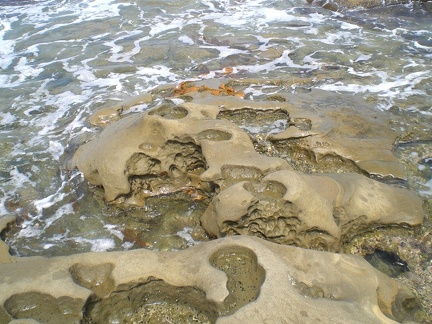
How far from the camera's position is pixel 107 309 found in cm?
315

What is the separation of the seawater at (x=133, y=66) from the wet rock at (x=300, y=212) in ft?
2.22

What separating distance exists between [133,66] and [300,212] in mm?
6262

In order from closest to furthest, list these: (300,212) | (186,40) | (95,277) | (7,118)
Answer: (95,277) → (300,212) → (7,118) → (186,40)

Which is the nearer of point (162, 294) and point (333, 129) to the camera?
point (162, 294)

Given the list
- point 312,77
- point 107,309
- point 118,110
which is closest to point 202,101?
point 118,110

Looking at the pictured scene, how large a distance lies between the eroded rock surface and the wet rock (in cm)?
56

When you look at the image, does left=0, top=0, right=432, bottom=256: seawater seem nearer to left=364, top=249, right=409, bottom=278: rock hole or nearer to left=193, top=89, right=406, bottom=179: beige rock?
left=193, top=89, right=406, bottom=179: beige rock

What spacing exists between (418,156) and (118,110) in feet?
15.3

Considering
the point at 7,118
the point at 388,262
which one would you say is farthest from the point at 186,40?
the point at 388,262

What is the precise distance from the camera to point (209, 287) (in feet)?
9.74

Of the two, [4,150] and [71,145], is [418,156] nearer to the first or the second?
[71,145]

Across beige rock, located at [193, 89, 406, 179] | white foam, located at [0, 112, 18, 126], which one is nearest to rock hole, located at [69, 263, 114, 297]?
beige rock, located at [193, 89, 406, 179]

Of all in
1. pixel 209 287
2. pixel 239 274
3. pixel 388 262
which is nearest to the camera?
pixel 209 287

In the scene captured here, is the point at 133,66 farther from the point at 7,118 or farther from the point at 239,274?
the point at 239,274
